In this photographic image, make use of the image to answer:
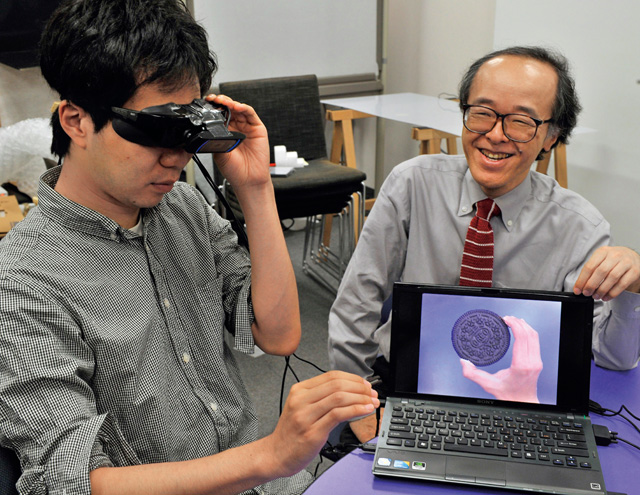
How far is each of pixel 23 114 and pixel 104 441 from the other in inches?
109

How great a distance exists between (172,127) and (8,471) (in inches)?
19.9

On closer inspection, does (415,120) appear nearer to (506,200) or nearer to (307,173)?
(307,173)

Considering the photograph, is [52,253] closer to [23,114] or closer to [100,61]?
[100,61]

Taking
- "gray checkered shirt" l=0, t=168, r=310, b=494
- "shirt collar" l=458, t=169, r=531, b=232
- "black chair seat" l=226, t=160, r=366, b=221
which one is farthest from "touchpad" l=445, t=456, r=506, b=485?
"black chair seat" l=226, t=160, r=366, b=221

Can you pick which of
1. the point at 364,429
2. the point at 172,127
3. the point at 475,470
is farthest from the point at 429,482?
the point at 172,127

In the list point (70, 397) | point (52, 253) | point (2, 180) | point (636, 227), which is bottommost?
point (636, 227)

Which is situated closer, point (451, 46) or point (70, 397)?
point (70, 397)

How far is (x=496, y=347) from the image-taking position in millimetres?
1073

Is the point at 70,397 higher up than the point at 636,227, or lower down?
higher up

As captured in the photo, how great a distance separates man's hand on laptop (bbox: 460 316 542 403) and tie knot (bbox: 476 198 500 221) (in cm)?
46

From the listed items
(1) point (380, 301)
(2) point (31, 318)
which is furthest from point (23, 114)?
Result: (2) point (31, 318)

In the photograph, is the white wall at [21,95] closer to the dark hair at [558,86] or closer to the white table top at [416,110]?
the white table top at [416,110]

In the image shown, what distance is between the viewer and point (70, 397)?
0.83m

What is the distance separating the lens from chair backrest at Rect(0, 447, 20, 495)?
2.61 ft
